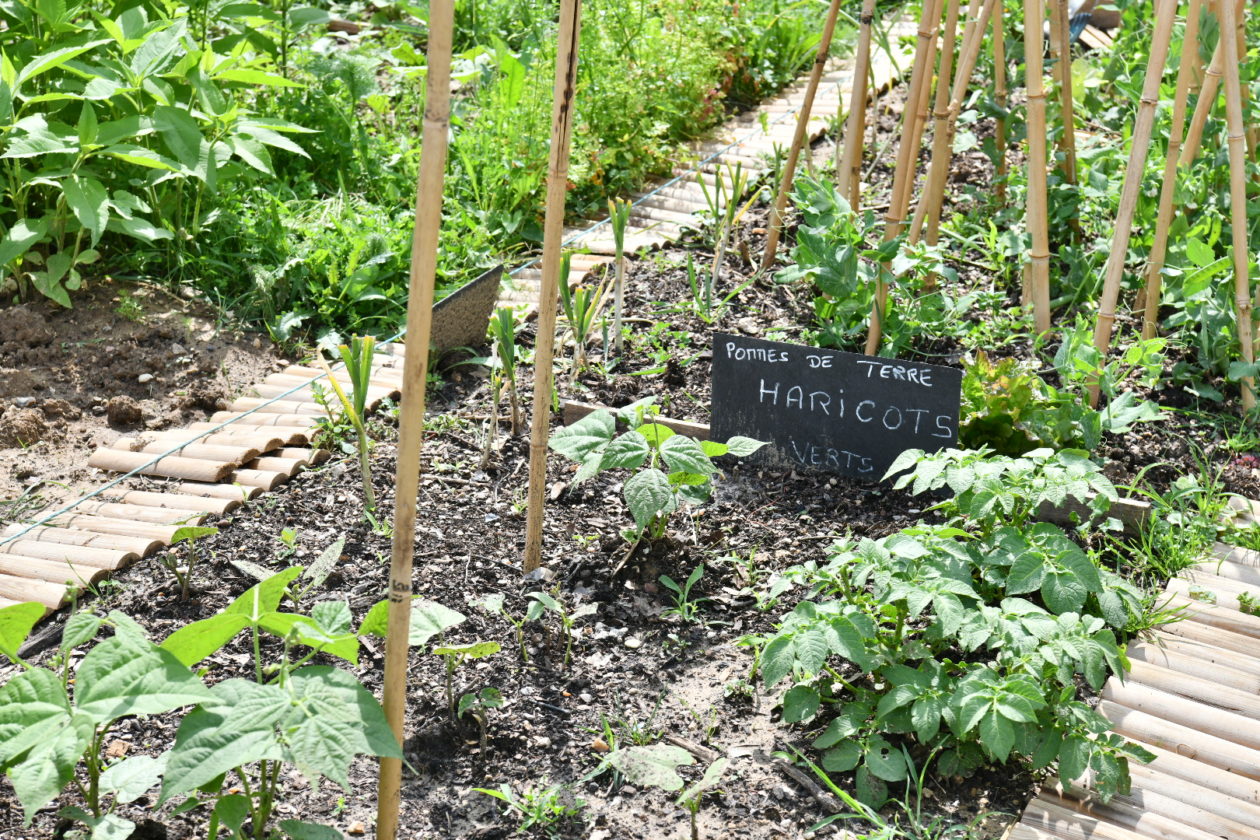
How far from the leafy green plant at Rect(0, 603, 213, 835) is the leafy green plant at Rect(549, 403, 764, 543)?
1.05m

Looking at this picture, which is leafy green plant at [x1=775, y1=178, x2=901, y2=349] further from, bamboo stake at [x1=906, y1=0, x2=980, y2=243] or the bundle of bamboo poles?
the bundle of bamboo poles

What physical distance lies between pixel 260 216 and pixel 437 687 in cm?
223

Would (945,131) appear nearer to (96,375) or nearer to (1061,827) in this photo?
(1061,827)

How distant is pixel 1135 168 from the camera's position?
3023 millimetres

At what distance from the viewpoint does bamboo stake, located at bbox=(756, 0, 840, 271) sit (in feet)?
12.1

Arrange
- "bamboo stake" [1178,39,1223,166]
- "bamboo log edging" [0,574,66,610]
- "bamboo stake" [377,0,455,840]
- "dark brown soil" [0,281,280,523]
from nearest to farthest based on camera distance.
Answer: "bamboo stake" [377,0,455,840] < "bamboo log edging" [0,574,66,610] < "dark brown soil" [0,281,280,523] < "bamboo stake" [1178,39,1223,166]

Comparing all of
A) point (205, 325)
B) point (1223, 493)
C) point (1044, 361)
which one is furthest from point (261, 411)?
point (1223, 493)

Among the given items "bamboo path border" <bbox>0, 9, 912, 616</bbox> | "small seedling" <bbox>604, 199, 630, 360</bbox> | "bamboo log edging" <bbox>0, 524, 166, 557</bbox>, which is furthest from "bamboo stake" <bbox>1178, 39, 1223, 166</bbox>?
"bamboo log edging" <bbox>0, 524, 166, 557</bbox>

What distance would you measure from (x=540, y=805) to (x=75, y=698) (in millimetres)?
808

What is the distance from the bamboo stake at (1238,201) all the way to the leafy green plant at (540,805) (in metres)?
2.22

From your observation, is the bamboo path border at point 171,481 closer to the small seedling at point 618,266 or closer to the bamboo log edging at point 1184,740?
the small seedling at point 618,266

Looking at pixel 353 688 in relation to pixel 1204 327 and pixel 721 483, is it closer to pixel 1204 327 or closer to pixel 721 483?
pixel 721 483

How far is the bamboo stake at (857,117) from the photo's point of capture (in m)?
3.41

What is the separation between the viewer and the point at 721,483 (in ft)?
10.3
